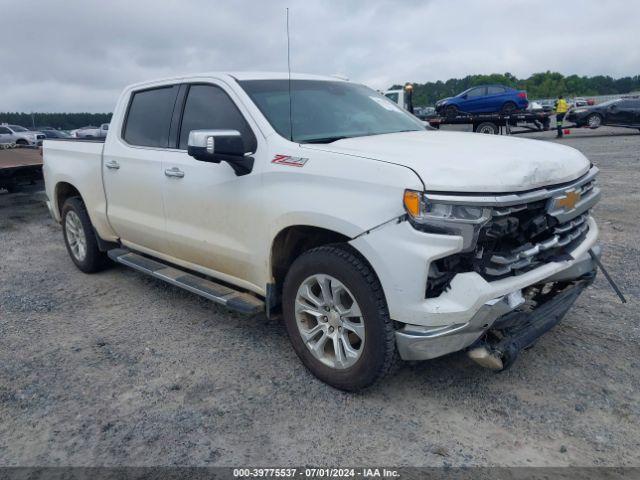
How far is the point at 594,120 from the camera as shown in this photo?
2198cm

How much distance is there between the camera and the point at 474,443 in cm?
275

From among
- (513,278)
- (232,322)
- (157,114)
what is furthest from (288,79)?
(513,278)

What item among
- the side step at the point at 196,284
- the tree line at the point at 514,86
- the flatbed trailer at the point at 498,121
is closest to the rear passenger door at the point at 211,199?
the side step at the point at 196,284

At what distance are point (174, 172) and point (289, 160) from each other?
1237mm

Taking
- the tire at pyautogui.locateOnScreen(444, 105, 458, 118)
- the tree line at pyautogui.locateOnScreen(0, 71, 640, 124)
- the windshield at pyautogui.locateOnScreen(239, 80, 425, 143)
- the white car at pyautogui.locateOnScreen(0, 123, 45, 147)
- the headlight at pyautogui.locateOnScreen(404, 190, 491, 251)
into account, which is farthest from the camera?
the tree line at pyautogui.locateOnScreen(0, 71, 640, 124)

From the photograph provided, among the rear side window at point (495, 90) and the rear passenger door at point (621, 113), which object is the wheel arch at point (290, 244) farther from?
the rear side window at point (495, 90)

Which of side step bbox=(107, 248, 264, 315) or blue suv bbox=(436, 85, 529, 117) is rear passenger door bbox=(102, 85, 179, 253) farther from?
blue suv bbox=(436, 85, 529, 117)

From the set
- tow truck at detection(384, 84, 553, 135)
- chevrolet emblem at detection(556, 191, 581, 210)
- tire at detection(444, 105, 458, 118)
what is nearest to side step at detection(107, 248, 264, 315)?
chevrolet emblem at detection(556, 191, 581, 210)

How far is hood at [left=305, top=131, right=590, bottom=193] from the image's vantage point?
2668 mm

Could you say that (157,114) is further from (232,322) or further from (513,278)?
(513,278)

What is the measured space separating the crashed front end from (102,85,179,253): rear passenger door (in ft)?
7.46

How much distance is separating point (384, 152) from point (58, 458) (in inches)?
91.6

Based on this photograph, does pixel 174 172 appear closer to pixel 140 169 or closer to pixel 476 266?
pixel 140 169

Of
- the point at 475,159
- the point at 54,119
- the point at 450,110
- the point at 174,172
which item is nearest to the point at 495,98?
the point at 450,110
